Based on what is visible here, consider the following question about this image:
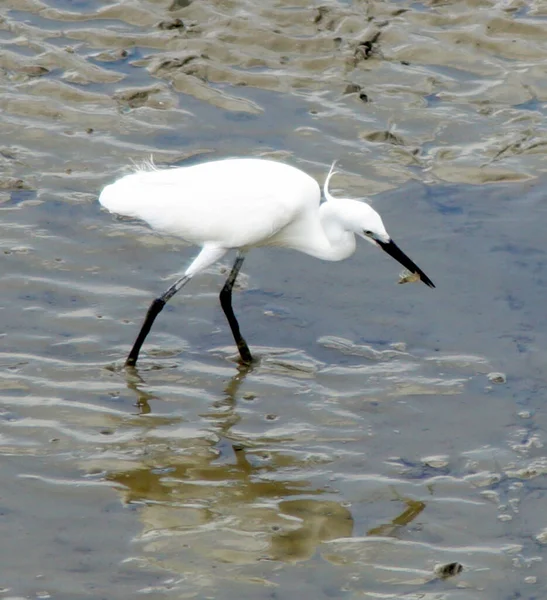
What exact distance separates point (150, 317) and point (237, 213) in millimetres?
714

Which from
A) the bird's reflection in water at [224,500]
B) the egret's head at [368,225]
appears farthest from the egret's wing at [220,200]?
the bird's reflection in water at [224,500]

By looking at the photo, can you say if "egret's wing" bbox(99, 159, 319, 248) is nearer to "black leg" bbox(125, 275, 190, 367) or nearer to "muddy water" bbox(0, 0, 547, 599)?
"black leg" bbox(125, 275, 190, 367)

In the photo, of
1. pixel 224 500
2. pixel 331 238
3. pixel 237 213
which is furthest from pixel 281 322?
pixel 224 500

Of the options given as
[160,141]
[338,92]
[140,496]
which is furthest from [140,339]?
[338,92]

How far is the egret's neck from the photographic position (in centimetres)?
646

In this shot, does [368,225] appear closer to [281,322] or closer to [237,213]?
[237,213]

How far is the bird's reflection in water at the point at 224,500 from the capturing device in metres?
4.96

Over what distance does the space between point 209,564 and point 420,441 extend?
4.59 feet

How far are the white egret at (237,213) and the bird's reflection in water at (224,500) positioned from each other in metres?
0.80

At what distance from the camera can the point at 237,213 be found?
628cm

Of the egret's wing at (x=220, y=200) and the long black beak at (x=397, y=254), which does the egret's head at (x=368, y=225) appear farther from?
the egret's wing at (x=220, y=200)

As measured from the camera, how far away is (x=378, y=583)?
4773 millimetres

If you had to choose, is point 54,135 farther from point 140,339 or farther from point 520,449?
point 520,449

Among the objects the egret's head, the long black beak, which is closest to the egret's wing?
the egret's head
